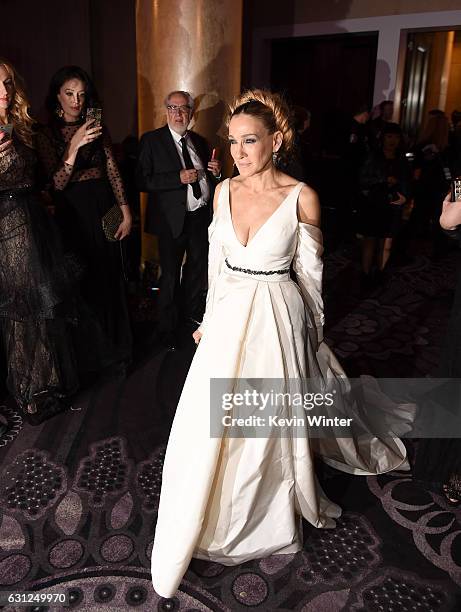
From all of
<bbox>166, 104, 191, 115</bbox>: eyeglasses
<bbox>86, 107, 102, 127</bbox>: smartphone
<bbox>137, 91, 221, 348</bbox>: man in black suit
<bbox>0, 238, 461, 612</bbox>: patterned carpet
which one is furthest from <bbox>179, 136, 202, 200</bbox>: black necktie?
<bbox>0, 238, 461, 612</bbox>: patterned carpet

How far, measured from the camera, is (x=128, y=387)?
11.4ft

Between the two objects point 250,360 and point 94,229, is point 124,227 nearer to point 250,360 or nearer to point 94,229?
point 94,229

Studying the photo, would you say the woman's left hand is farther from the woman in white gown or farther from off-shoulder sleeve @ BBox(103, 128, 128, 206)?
the woman in white gown

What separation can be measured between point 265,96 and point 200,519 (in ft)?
5.25

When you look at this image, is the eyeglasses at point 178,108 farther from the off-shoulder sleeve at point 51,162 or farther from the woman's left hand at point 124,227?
the off-shoulder sleeve at point 51,162

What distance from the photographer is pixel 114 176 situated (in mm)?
3471

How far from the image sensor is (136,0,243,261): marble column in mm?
4512

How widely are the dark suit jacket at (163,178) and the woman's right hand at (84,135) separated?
78cm

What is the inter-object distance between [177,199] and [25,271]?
1376 mm

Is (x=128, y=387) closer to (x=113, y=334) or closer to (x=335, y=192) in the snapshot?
(x=113, y=334)

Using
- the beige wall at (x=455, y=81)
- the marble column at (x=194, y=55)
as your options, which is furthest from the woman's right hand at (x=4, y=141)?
the beige wall at (x=455, y=81)

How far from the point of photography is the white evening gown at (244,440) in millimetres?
2061

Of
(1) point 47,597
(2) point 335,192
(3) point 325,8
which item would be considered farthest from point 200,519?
(3) point 325,8

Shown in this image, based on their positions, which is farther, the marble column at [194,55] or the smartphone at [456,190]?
the marble column at [194,55]
